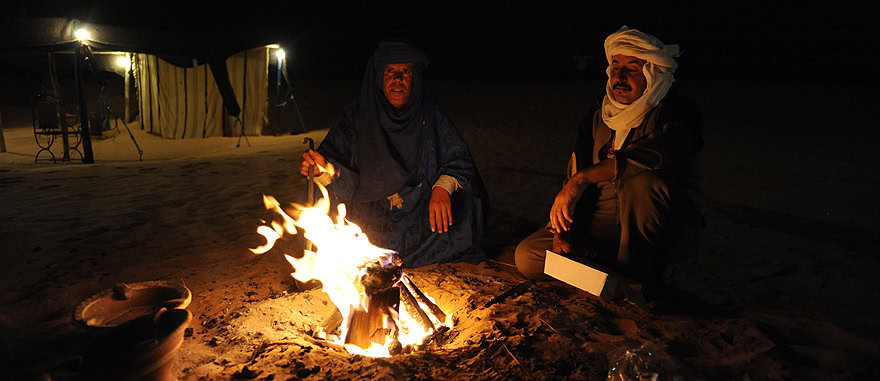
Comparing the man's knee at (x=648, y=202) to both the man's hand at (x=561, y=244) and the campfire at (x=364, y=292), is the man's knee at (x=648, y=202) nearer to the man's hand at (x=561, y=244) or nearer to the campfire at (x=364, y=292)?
the man's hand at (x=561, y=244)

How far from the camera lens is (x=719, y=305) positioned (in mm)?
3090

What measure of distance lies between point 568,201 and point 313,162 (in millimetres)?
1605

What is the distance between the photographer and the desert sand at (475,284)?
238cm

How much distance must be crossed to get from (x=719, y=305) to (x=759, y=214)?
2862 millimetres

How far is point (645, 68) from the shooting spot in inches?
111

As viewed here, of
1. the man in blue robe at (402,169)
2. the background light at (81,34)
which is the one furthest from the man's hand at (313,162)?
the background light at (81,34)

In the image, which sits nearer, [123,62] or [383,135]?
[383,135]

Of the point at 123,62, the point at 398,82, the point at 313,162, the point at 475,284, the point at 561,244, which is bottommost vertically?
the point at 475,284

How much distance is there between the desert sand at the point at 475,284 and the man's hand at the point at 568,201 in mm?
463

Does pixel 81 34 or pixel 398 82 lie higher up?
pixel 81 34

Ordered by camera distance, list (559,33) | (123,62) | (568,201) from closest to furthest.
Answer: (568,201) < (123,62) < (559,33)

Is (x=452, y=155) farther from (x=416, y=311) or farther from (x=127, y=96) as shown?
(x=127, y=96)

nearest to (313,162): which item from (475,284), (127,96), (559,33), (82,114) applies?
(475,284)

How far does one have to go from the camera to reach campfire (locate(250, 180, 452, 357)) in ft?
8.68
